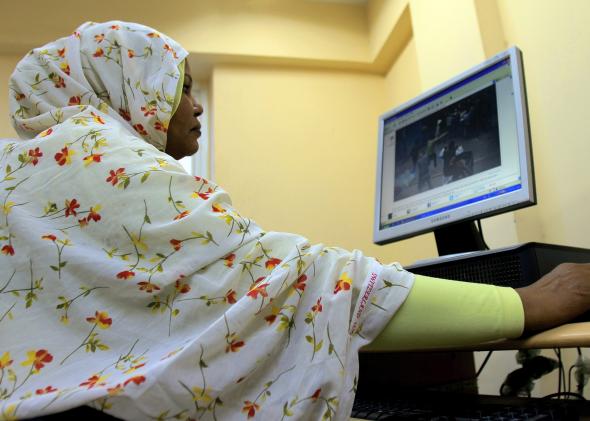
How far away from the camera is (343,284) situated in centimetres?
69

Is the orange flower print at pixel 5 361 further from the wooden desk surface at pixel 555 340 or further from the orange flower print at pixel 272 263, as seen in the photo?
the wooden desk surface at pixel 555 340

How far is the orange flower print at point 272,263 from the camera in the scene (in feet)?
2.33

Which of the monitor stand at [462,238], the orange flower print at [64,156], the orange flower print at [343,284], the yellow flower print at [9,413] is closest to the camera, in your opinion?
the yellow flower print at [9,413]

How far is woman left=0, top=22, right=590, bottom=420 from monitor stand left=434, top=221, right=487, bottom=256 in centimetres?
42

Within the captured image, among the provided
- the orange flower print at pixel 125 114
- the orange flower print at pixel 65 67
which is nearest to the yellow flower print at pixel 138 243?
the orange flower print at pixel 125 114

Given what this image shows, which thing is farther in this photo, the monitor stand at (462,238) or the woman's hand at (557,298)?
the monitor stand at (462,238)

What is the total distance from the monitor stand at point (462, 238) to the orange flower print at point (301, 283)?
0.58 metres

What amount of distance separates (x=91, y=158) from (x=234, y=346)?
1.18 ft

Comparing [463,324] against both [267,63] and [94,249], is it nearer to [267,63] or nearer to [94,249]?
[94,249]

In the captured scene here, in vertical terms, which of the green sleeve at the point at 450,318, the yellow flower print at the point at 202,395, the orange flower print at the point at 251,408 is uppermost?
the green sleeve at the point at 450,318

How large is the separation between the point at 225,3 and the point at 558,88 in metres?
1.71

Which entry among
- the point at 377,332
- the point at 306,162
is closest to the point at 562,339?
the point at 377,332

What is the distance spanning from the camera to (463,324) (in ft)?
2.28

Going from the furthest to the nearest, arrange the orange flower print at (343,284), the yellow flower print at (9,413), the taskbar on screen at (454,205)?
the taskbar on screen at (454,205)
the orange flower print at (343,284)
the yellow flower print at (9,413)
